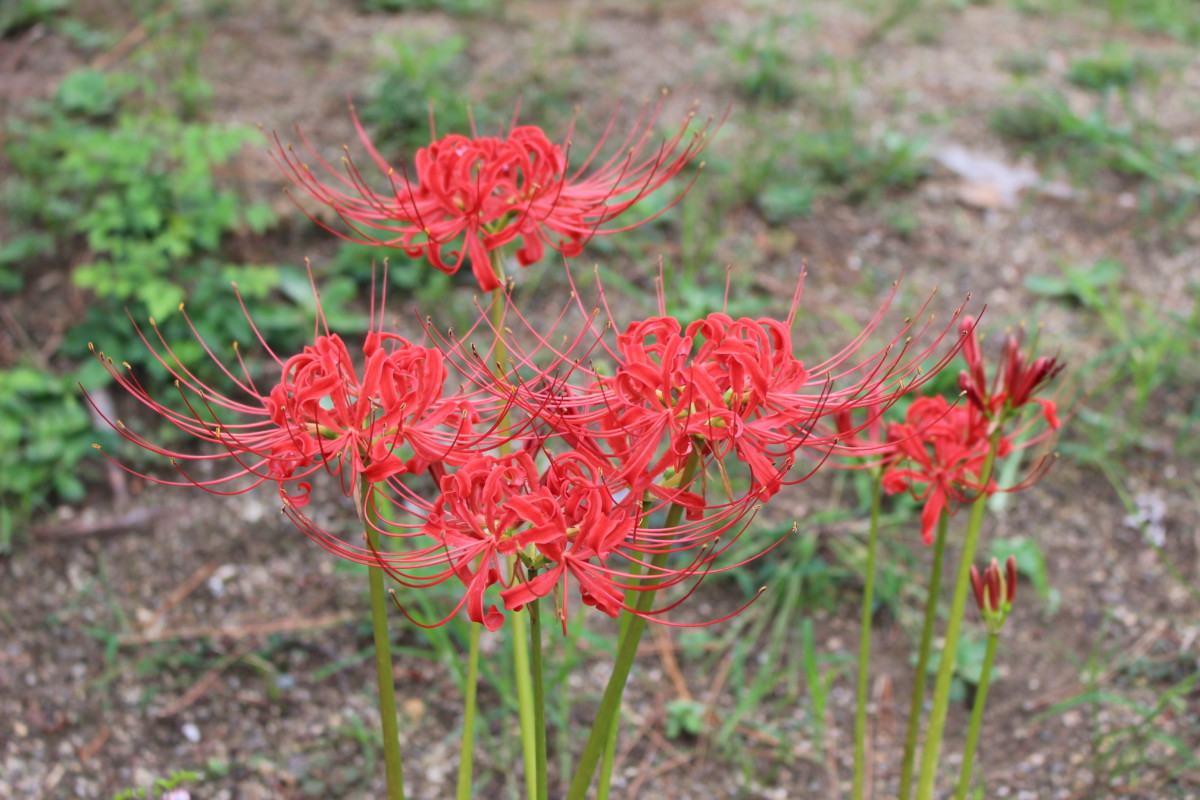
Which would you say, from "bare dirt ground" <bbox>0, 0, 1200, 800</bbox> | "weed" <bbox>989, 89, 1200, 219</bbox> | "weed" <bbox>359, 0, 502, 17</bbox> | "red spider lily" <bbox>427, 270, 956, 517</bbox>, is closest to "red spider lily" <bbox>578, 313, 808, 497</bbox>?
"red spider lily" <bbox>427, 270, 956, 517</bbox>

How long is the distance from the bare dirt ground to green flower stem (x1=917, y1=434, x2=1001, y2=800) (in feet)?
2.34

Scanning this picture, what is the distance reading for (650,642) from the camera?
3098 mm

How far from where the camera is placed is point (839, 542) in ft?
10.6

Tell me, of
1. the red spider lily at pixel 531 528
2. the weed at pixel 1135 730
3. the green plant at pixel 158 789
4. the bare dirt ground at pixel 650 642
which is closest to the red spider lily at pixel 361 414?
the red spider lily at pixel 531 528

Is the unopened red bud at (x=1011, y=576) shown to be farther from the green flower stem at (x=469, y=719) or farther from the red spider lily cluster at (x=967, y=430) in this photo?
the green flower stem at (x=469, y=719)

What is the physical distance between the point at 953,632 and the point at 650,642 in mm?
1303

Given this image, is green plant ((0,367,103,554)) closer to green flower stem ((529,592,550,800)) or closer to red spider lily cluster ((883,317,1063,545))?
green flower stem ((529,592,550,800))

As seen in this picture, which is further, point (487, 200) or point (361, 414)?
point (487, 200)

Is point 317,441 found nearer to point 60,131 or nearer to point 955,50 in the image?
point 60,131

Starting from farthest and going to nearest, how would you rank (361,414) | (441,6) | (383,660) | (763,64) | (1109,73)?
(441,6) → (1109,73) → (763,64) → (383,660) → (361,414)

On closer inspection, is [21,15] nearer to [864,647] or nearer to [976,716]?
[864,647]

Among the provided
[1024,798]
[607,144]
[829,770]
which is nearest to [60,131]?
[607,144]

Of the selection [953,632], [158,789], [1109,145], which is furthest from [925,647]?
[1109,145]

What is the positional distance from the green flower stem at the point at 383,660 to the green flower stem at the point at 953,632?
3.15ft
